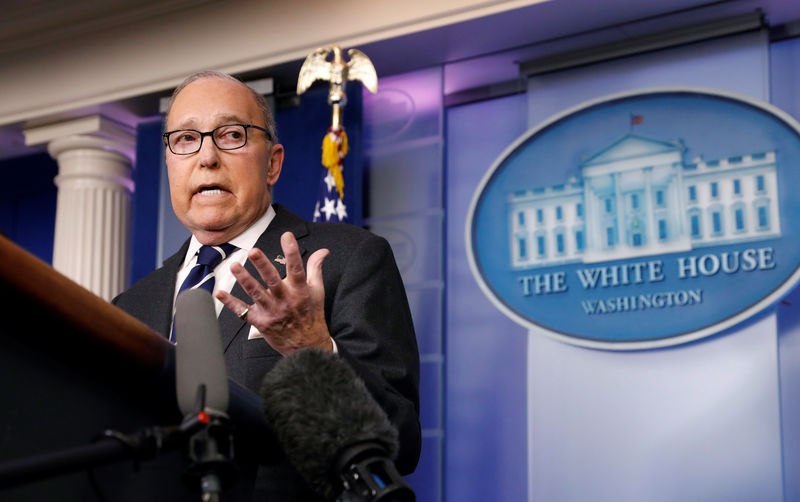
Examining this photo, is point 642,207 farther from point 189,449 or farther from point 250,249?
point 189,449

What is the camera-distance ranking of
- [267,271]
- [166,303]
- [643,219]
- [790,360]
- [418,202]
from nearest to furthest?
[267,271] < [166,303] < [790,360] < [643,219] < [418,202]

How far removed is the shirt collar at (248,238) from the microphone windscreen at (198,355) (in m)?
0.92

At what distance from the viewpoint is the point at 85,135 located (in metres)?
5.11

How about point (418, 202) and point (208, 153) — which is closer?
point (208, 153)

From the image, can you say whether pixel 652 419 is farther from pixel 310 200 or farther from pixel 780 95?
pixel 310 200

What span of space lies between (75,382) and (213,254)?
933 millimetres

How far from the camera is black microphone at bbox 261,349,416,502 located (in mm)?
684

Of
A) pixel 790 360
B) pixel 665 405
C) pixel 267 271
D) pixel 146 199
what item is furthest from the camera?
pixel 146 199

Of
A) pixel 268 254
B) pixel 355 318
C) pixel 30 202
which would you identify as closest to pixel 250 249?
pixel 355 318

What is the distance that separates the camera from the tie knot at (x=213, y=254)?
5.25 feet

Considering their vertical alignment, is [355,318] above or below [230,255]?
below

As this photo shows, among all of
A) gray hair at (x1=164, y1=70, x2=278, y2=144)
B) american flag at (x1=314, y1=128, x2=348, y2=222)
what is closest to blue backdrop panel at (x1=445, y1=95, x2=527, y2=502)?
american flag at (x1=314, y1=128, x2=348, y2=222)

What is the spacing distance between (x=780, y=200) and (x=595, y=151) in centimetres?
77

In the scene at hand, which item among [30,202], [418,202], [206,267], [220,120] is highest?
[30,202]
